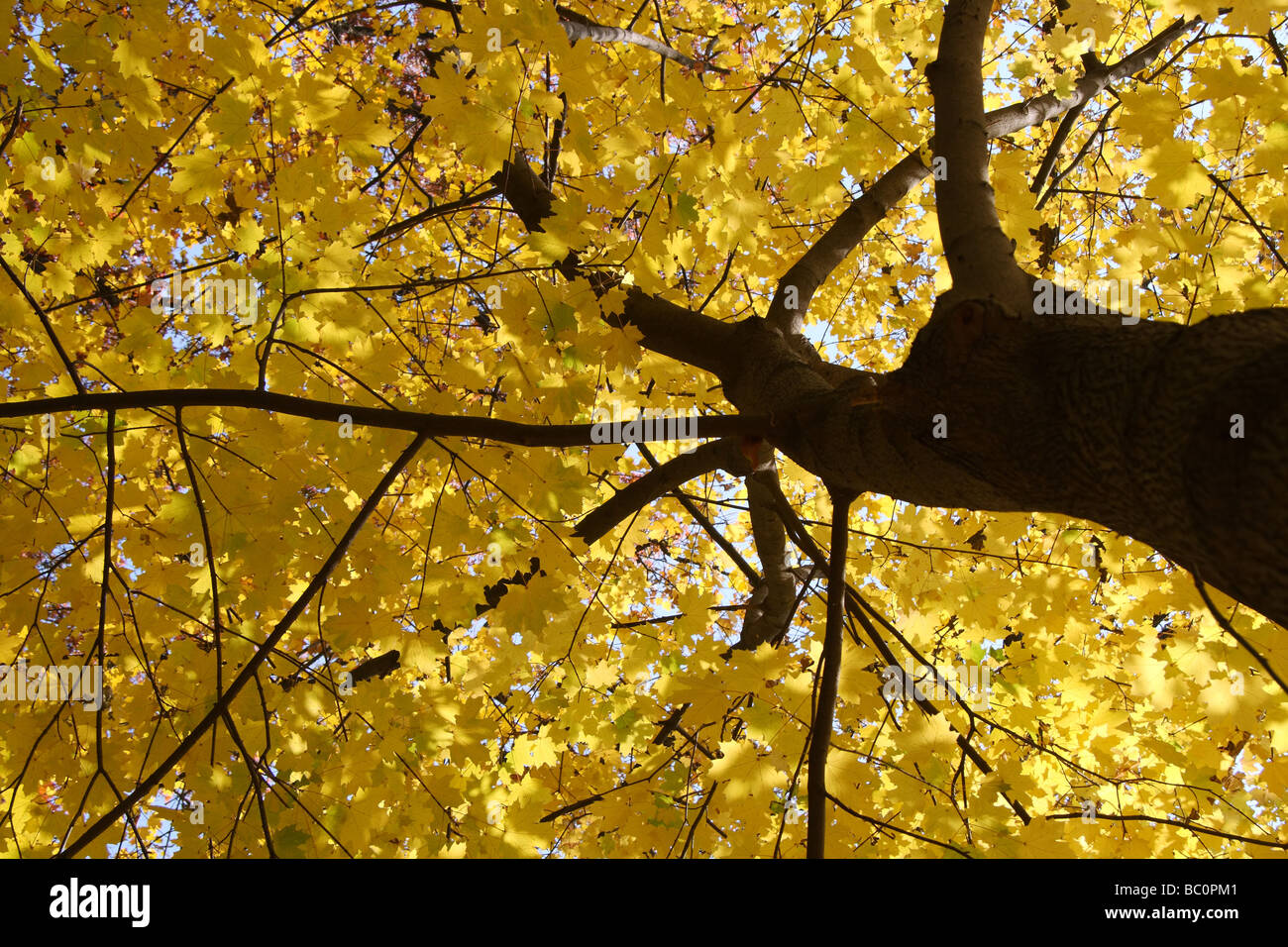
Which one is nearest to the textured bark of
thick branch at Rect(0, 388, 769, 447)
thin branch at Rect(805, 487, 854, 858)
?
thin branch at Rect(805, 487, 854, 858)

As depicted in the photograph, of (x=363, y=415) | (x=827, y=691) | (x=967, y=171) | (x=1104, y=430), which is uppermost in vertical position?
(x=967, y=171)

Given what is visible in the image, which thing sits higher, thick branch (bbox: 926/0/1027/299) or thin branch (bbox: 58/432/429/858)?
thick branch (bbox: 926/0/1027/299)

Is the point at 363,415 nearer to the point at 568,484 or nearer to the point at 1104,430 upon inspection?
the point at 568,484

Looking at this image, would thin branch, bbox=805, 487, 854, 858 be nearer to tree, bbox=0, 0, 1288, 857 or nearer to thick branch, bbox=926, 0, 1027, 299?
tree, bbox=0, 0, 1288, 857

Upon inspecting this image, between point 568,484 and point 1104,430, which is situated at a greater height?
point 568,484

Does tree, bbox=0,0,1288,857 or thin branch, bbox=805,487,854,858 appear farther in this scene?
tree, bbox=0,0,1288,857

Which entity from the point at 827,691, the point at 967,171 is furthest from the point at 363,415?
the point at 967,171

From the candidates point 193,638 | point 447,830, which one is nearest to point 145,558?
point 193,638

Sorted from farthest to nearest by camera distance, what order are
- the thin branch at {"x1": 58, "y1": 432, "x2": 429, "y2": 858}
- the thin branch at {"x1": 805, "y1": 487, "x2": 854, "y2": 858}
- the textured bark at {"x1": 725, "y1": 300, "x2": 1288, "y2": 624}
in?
the thin branch at {"x1": 805, "y1": 487, "x2": 854, "y2": 858}, the thin branch at {"x1": 58, "y1": 432, "x2": 429, "y2": 858}, the textured bark at {"x1": 725, "y1": 300, "x2": 1288, "y2": 624}

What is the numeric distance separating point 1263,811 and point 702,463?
9.78 ft

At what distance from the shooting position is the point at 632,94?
2824mm

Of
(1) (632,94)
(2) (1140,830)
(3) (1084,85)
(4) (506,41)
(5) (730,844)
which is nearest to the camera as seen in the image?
(4) (506,41)
